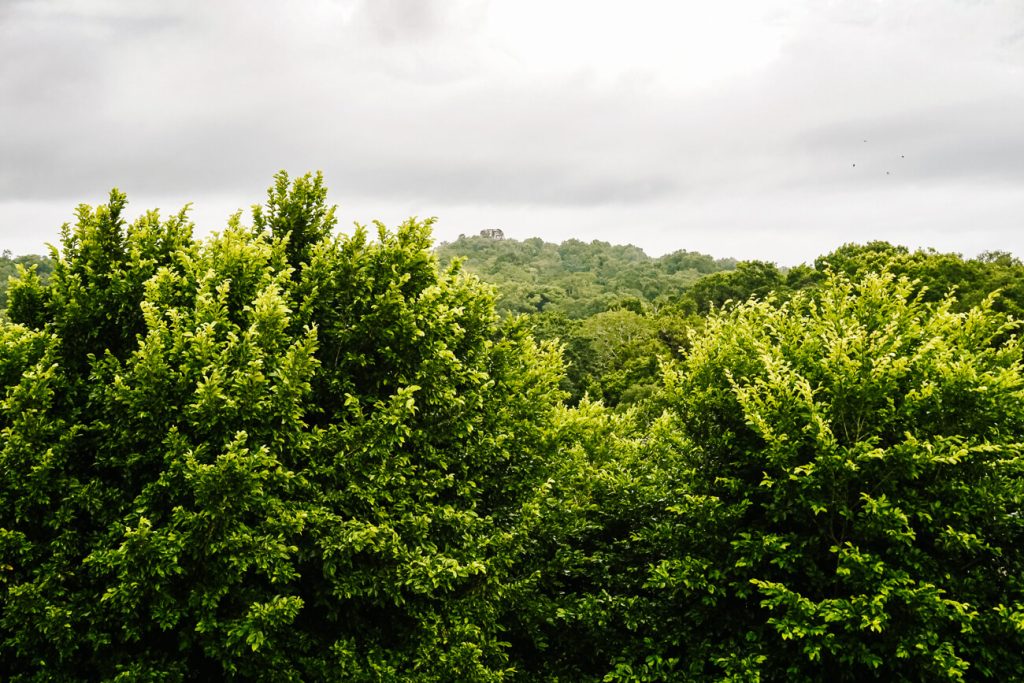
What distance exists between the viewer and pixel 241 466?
8.71 metres

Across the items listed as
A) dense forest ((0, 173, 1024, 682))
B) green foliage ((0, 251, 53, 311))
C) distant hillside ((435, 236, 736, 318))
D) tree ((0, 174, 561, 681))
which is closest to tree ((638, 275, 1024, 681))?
dense forest ((0, 173, 1024, 682))

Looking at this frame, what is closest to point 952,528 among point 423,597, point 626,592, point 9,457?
point 626,592

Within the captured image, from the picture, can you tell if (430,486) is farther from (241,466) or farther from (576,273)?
(576,273)

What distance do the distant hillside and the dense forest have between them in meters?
55.9

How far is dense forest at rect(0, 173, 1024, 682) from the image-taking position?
9.45 m

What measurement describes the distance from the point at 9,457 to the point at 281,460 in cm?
369

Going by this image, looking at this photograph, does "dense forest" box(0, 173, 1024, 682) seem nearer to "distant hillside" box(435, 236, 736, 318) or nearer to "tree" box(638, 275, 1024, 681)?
"tree" box(638, 275, 1024, 681)

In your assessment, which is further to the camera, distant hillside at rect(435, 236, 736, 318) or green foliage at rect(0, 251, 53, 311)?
distant hillside at rect(435, 236, 736, 318)

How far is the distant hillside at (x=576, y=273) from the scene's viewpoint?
9538cm

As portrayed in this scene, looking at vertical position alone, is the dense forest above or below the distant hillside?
below

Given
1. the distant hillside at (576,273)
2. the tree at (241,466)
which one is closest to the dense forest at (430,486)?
the tree at (241,466)

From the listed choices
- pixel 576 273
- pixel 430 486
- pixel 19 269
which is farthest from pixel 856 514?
pixel 576 273

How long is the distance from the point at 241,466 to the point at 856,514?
10323 mm

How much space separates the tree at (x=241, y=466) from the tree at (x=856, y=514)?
158 inches
